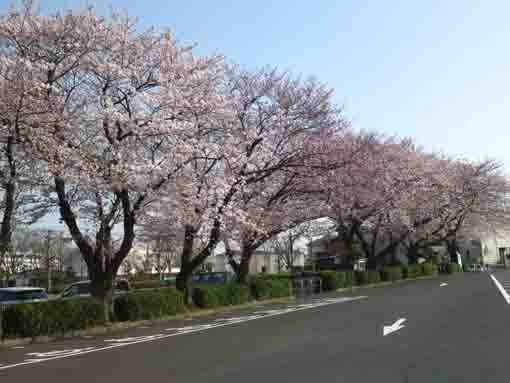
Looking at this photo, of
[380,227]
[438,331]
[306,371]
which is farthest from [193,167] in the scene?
[380,227]

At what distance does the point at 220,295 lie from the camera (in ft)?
67.3

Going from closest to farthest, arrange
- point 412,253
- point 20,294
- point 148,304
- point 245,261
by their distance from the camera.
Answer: point 148,304
point 20,294
point 245,261
point 412,253

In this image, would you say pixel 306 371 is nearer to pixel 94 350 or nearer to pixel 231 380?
pixel 231 380

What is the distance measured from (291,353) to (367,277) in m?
29.5

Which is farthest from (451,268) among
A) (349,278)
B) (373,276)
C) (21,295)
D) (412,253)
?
(21,295)

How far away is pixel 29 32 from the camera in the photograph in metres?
13.5

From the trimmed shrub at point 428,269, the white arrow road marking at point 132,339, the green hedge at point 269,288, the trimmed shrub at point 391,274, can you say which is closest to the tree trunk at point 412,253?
the trimmed shrub at point 428,269

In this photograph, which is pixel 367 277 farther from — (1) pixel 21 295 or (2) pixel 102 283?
(2) pixel 102 283

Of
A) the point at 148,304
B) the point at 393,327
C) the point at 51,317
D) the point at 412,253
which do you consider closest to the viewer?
the point at 393,327

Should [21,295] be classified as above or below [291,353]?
above

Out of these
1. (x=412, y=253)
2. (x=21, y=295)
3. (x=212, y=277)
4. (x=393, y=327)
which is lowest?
(x=393, y=327)

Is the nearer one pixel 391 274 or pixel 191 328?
pixel 191 328

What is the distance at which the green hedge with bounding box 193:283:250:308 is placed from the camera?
19562mm

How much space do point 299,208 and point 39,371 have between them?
18.7m
